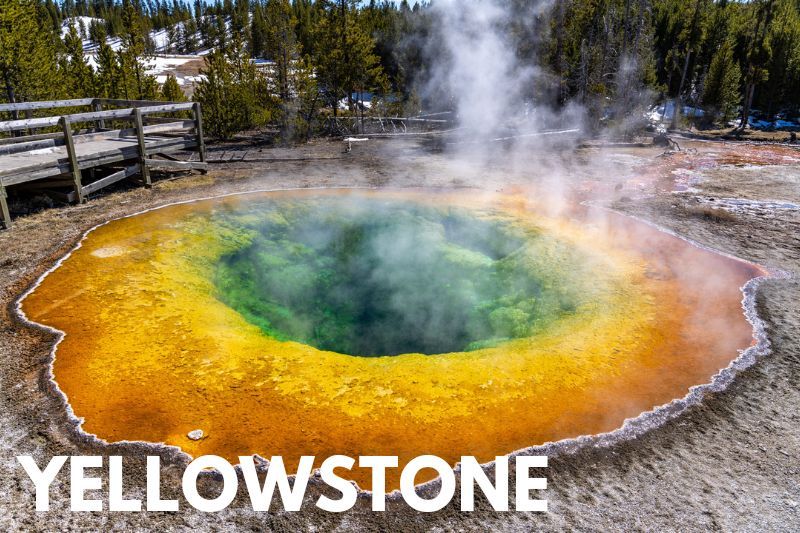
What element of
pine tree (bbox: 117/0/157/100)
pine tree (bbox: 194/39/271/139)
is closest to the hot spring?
pine tree (bbox: 194/39/271/139)

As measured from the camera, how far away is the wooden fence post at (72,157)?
32.2 ft

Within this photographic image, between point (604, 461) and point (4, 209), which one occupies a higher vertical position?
point (4, 209)

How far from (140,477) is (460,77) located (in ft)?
83.6

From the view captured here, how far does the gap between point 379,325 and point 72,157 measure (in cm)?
757

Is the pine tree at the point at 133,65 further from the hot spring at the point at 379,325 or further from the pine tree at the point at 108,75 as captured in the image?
the hot spring at the point at 379,325

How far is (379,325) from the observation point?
7.64 metres

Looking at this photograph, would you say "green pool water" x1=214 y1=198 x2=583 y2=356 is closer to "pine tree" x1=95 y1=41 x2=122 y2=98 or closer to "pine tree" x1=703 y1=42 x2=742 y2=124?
"pine tree" x1=95 y1=41 x2=122 y2=98

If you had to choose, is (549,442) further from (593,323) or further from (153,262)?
(153,262)

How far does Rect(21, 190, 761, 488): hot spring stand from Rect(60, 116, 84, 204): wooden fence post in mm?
1816

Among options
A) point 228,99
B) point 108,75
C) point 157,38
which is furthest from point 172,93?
point 157,38

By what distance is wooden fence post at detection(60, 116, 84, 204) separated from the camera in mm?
9812

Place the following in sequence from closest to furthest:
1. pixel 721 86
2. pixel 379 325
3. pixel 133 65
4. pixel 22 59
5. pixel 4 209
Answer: pixel 379 325 → pixel 4 209 → pixel 22 59 → pixel 133 65 → pixel 721 86

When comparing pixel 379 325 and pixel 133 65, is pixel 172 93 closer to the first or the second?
pixel 133 65

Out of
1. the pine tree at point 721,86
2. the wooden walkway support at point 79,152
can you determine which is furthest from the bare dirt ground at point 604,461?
the pine tree at point 721,86
